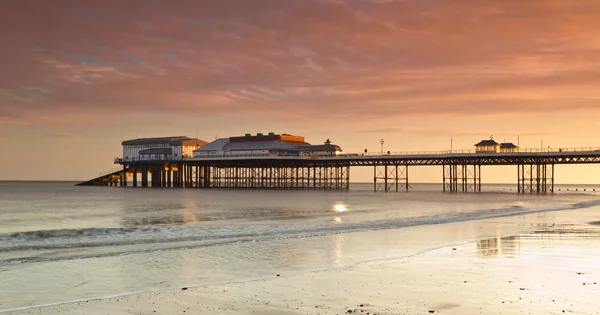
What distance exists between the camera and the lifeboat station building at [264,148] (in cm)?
10106

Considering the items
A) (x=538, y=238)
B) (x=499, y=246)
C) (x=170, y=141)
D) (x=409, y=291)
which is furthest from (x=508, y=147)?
(x=409, y=291)

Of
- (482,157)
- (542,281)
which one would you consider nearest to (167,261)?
(542,281)

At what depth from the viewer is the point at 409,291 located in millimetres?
11711

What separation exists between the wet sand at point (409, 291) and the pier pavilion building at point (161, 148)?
102646mm

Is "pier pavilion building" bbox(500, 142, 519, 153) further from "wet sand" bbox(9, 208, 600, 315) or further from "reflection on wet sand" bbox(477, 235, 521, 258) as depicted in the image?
"wet sand" bbox(9, 208, 600, 315)

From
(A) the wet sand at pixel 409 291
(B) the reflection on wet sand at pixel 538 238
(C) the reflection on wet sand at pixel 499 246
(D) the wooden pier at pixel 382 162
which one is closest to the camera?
(A) the wet sand at pixel 409 291

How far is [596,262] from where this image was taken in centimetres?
1541

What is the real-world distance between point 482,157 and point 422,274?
238 ft

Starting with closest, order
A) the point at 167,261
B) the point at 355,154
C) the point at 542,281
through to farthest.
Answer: the point at 542,281 → the point at 167,261 → the point at 355,154

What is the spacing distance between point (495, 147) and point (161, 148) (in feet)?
206

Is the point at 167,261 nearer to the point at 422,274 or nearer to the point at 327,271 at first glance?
the point at 327,271

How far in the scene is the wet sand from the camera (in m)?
10.2

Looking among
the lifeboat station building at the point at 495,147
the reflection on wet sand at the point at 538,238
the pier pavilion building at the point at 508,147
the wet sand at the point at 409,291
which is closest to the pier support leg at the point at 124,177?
the lifeboat station building at the point at 495,147

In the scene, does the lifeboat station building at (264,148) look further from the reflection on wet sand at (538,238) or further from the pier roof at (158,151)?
the reflection on wet sand at (538,238)
